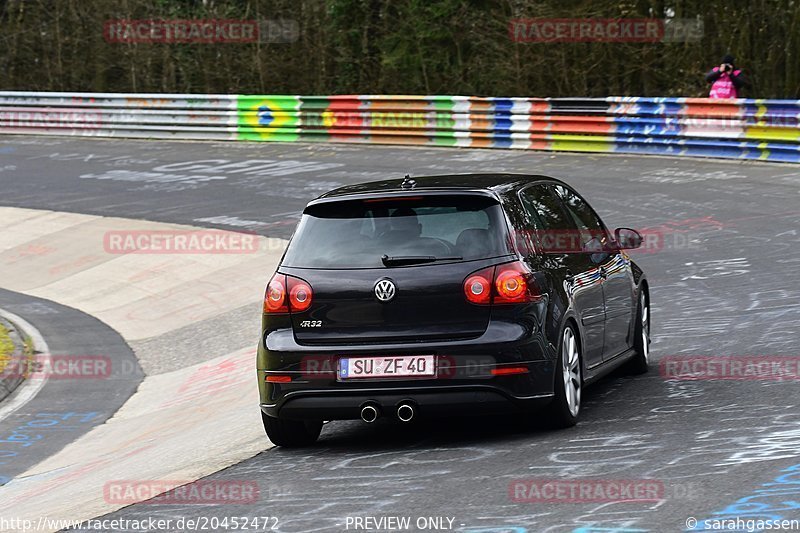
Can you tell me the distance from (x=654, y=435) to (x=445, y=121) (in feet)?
71.1

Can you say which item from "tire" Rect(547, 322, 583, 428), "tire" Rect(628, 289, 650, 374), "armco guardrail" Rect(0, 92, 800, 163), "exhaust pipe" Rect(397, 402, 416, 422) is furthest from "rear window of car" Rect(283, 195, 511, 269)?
"armco guardrail" Rect(0, 92, 800, 163)

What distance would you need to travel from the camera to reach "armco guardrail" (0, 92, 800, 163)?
23.5 meters

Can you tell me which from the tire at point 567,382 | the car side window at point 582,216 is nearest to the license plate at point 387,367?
the tire at point 567,382

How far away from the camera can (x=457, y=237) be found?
7.78 m

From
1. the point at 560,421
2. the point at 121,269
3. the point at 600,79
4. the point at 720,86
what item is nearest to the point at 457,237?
the point at 560,421

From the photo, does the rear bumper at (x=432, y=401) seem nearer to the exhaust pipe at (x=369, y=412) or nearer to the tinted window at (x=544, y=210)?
the exhaust pipe at (x=369, y=412)

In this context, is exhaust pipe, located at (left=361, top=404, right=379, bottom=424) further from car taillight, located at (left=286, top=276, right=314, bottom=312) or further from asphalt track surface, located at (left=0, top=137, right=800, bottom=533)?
car taillight, located at (left=286, top=276, right=314, bottom=312)

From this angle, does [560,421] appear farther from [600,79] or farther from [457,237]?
[600,79]

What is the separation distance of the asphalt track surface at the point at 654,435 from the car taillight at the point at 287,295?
0.89 metres

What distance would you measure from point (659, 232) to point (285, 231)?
558 cm

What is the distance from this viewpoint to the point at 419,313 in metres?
7.60

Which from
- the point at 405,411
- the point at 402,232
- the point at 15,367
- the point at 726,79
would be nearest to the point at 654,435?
the point at 405,411

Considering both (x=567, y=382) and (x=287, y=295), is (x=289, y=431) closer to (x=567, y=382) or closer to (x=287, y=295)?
(x=287, y=295)

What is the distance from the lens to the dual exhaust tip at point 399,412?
298 inches
